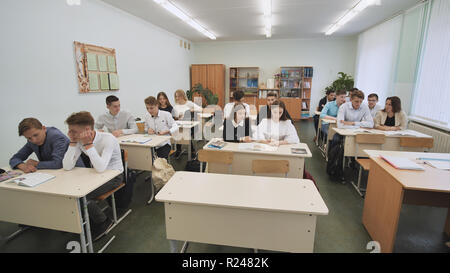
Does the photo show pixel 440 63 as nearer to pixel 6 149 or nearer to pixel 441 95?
pixel 441 95

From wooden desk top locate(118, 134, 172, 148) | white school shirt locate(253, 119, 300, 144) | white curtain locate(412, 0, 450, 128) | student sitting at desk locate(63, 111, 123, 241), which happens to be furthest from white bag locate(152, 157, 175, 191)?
white curtain locate(412, 0, 450, 128)

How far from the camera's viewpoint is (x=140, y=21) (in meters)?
5.83

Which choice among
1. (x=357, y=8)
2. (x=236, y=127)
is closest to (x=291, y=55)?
(x=357, y=8)

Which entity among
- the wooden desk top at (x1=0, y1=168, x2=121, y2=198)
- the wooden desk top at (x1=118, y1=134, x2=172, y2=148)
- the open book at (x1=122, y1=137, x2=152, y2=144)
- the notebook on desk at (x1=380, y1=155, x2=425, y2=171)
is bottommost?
the wooden desk top at (x1=0, y1=168, x2=121, y2=198)

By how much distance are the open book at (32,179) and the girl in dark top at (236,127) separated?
82.4 inches

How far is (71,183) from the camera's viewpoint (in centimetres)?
192

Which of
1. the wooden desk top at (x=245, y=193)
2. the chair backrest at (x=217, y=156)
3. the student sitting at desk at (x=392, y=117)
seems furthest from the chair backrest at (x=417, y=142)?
the chair backrest at (x=217, y=156)

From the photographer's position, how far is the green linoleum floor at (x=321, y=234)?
2205mm

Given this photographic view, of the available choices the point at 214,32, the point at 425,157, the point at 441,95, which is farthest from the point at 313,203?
the point at 214,32

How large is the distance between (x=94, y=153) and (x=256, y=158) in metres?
1.77

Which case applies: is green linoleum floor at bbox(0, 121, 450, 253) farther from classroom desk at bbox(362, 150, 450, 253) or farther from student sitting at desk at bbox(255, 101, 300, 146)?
student sitting at desk at bbox(255, 101, 300, 146)

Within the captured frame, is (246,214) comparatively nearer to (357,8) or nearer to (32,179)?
(32,179)

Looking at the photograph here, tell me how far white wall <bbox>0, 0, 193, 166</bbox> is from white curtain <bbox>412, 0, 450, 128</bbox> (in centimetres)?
635

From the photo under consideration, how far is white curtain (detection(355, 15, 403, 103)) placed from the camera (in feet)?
19.0
